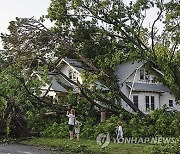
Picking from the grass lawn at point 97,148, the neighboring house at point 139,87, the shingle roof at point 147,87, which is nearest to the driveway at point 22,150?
the grass lawn at point 97,148

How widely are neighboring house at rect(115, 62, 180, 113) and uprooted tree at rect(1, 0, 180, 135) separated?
11.5ft

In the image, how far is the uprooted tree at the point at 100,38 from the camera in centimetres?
2350

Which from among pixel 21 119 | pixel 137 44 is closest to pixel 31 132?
pixel 21 119

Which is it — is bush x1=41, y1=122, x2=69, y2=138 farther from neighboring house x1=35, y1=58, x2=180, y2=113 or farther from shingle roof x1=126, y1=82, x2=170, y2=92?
shingle roof x1=126, y1=82, x2=170, y2=92

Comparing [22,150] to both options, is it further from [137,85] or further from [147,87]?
[147,87]

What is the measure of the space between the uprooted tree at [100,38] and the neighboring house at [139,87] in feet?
11.5

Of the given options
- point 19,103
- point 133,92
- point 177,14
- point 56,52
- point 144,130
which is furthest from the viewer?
point 133,92

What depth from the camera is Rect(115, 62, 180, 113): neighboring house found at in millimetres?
35781

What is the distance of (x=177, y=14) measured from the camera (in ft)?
93.5

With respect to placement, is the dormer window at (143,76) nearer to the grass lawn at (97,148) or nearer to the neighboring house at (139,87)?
the neighboring house at (139,87)

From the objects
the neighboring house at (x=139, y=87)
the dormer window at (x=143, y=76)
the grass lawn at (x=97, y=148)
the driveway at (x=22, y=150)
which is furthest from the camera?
the dormer window at (x=143, y=76)

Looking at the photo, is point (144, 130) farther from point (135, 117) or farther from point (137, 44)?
point (137, 44)

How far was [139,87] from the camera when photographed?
36594mm

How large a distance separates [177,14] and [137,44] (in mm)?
3665
